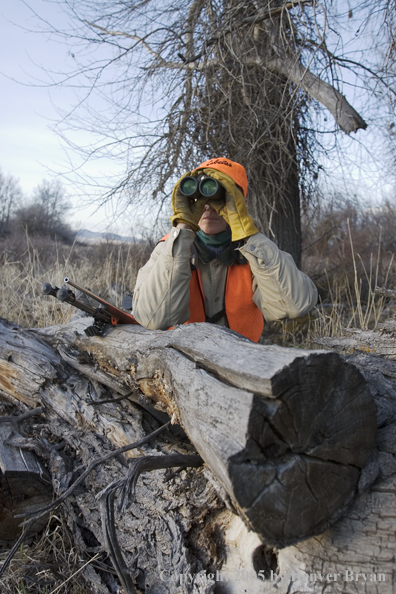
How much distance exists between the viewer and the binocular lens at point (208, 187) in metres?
2.36

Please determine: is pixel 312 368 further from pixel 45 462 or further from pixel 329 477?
pixel 45 462

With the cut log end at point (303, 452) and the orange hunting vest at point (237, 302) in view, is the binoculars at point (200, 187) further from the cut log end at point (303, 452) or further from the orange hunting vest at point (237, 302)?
the cut log end at point (303, 452)

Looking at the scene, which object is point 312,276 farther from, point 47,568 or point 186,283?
point 47,568

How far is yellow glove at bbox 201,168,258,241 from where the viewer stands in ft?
7.88

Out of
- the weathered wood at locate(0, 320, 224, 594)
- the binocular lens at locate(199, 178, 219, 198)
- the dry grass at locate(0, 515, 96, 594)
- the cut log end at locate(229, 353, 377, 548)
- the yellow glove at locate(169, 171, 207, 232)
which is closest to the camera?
the cut log end at locate(229, 353, 377, 548)

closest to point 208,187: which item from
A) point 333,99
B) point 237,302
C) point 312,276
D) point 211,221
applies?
point 211,221

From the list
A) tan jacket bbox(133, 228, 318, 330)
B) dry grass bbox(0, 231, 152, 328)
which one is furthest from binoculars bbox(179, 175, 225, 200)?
dry grass bbox(0, 231, 152, 328)

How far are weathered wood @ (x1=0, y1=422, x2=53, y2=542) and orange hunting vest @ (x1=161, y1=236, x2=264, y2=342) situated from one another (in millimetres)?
1191

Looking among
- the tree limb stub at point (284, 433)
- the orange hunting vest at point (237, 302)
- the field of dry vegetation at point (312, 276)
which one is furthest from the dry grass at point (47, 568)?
the field of dry vegetation at point (312, 276)

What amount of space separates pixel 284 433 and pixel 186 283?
4.52 feet

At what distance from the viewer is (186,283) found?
2451mm

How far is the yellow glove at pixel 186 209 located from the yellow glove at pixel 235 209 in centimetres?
15

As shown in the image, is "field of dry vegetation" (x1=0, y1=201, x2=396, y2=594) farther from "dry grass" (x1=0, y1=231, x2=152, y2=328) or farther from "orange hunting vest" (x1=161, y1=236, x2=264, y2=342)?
"orange hunting vest" (x1=161, y1=236, x2=264, y2=342)

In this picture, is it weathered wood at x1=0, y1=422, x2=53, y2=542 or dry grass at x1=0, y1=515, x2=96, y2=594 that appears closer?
dry grass at x1=0, y1=515, x2=96, y2=594
